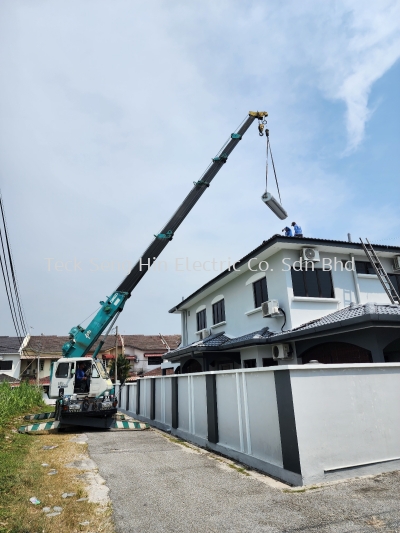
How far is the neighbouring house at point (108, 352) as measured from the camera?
3909 centimetres

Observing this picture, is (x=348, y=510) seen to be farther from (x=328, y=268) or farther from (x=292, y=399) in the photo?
(x=328, y=268)

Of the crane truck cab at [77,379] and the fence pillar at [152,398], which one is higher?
the crane truck cab at [77,379]

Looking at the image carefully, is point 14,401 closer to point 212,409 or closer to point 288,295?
point 212,409

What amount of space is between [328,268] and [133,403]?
11537 millimetres

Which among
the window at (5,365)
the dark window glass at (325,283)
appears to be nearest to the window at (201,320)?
the dark window glass at (325,283)

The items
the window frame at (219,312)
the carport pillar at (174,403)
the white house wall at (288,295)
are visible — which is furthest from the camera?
the window frame at (219,312)

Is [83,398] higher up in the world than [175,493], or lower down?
higher up

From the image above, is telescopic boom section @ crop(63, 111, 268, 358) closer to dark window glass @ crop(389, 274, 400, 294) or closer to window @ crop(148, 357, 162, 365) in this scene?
dark window glass @ crop(389, 274, 400, 294)

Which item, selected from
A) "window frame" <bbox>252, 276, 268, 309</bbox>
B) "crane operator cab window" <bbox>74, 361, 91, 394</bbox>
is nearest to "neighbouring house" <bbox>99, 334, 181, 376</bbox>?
"crane operator cab window" <bbox>74, 361, 91, 394</bbox>

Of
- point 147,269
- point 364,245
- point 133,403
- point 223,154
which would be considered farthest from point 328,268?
point 133,403

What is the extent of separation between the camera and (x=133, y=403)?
18.1 metres

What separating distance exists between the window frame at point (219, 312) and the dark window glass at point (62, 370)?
7400 millimetres

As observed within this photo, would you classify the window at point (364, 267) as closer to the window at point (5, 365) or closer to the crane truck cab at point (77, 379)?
the crane truck cab at point (77, 379)

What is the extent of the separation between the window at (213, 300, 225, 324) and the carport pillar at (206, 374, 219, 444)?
8.91 meters
